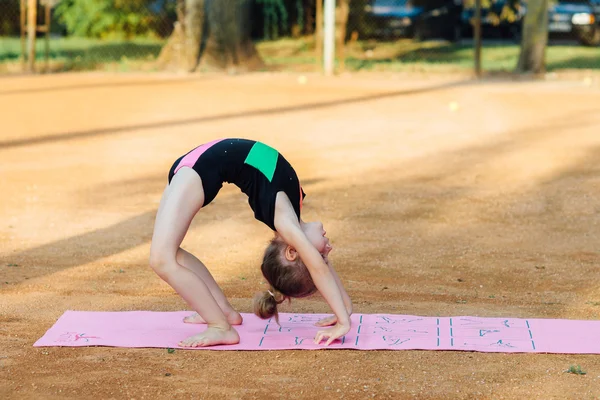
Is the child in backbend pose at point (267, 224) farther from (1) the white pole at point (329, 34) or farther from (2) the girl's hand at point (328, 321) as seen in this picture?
(1) the white pole at point (329, 34)

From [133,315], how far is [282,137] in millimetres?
6795

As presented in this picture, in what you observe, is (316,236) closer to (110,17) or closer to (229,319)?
(229,319)

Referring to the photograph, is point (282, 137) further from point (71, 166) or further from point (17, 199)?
point (17, 199)

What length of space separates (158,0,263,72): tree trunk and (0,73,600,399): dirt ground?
15.4 feet

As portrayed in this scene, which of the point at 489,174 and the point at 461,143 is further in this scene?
the point at 461,143

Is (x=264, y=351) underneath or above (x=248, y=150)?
underneath

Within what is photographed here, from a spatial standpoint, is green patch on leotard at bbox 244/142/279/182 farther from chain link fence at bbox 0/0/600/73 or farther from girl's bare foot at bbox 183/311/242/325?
chain link fence at bbox 0/0/600/73

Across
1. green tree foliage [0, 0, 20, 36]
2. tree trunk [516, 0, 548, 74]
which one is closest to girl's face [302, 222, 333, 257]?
tree trunk [516, 0, 548, 74]

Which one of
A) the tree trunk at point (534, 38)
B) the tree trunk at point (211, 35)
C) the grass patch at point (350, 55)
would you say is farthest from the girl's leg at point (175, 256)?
the tree trunk at point (211, 35)

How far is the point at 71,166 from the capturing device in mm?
9906

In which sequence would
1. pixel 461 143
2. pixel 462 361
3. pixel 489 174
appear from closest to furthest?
1. pixel 462 361
2. pixel 489 174
3. pixel 461 143

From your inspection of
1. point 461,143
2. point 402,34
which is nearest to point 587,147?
→ point 461,143

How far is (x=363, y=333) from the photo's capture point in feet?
15.9

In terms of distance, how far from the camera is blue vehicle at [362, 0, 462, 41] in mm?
26641
